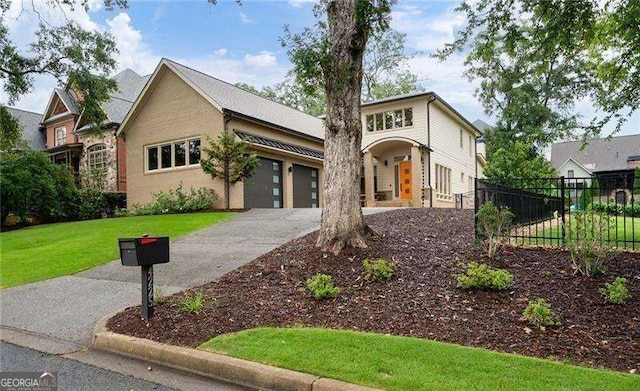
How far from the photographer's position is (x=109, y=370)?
410 cm

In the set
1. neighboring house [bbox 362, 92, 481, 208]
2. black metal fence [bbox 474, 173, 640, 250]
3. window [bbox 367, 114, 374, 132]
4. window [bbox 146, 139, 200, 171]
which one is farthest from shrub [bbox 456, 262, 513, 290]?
window [bbox 367, 114, 374, 132]

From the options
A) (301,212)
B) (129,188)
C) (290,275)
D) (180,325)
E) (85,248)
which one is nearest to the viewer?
(180,325)

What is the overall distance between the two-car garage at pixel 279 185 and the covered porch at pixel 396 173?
9.37 feet

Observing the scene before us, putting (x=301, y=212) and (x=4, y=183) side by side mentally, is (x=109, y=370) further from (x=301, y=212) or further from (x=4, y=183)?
(x=4, y=183)

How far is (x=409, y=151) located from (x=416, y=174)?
2309 millimetres

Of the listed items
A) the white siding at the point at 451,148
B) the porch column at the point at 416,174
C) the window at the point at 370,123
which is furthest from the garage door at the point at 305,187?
the white siding at the point at 451,148

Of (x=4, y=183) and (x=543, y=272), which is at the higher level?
(x=4, y=183)

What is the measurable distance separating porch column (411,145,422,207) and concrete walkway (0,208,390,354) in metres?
10.5

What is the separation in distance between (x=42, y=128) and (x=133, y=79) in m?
7.40

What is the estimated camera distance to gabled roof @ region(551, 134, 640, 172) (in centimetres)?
4025

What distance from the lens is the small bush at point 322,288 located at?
5512 mm

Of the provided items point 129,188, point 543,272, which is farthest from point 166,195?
point 543,272

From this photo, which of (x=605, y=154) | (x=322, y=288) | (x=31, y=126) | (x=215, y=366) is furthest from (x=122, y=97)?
(x=605, y=154)

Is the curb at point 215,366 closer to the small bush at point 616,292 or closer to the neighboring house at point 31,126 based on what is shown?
the small bush at point 616,292
